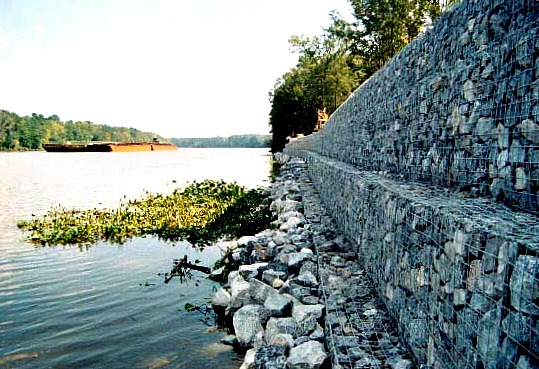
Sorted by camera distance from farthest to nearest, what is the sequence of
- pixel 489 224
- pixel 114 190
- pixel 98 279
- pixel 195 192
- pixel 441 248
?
pixel 114 190 → pixel 195 192 → pixel 98 279 → pixel 441 248 → pixel 489 224

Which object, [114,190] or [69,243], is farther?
[114,190]

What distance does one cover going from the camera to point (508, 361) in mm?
2047

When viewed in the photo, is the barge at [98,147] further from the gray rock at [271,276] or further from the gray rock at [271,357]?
the gray rock at [271,357]

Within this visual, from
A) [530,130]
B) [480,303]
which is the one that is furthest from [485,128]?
[480,303]

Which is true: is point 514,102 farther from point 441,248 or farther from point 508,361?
point 508,361

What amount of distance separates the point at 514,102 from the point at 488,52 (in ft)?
2.36

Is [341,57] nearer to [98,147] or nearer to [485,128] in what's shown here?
[485,128]

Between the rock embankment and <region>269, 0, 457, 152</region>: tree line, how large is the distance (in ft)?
77.3

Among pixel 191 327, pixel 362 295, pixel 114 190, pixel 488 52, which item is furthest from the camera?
pixel 114 190

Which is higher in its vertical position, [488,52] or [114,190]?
[488,52]

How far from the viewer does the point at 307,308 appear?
4.97m

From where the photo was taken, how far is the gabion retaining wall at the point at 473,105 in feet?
10.4

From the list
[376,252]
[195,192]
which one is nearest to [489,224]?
[376,252]

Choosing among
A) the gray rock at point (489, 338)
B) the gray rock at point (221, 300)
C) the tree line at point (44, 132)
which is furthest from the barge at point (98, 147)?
the gray rock at point (489, 338)
